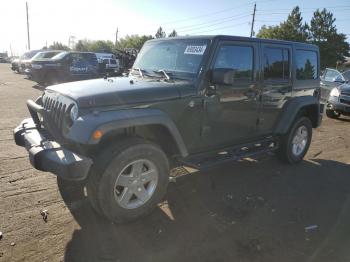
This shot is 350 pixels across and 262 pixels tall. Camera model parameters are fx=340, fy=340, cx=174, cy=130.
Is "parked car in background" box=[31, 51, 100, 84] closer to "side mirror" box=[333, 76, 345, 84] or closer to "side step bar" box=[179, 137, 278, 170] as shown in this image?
"side mirror" box=[333, 76, 345, 84]

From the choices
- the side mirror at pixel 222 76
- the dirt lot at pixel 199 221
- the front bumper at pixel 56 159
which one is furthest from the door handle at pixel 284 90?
the front bumper at pixel 56 159

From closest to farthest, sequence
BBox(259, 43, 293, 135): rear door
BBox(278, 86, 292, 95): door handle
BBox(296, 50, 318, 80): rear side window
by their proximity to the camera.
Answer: BBox(259, 43, 293, 135): rear door
BBox(278, 86, 292, 95): door handle
BBox(296, 50, 318, 80): rear side window

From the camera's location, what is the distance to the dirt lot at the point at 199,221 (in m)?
3.27

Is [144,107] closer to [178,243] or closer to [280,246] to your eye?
[178,243]

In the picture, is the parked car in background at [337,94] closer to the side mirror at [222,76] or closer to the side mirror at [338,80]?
the side mirror at [338,80]

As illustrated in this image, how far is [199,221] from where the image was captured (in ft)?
12.7

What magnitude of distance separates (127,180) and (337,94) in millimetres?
9530

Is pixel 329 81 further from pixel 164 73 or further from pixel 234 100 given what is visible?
pixel 164 73

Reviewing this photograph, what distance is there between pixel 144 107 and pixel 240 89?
163cm

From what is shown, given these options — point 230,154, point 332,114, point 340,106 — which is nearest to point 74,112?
point 230,154

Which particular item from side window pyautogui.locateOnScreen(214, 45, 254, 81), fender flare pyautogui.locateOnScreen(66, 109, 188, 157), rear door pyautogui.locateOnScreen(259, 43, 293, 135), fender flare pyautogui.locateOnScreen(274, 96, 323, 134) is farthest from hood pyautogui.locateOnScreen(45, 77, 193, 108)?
fender flare pyautogui.locateOnScreen(274, 96, 323, 134)

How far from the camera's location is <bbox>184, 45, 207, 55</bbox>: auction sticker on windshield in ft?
14.1

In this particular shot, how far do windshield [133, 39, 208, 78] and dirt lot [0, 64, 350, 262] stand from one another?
1.66 m

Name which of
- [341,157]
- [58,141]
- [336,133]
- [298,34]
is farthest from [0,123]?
[298,34]
